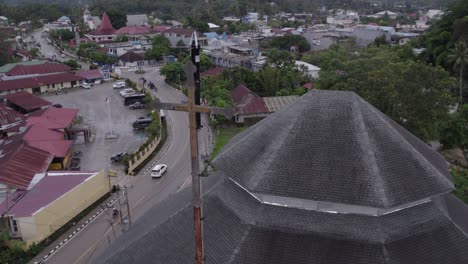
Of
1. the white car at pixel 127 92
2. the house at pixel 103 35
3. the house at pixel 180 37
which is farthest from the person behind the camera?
the house at pixel 103 35

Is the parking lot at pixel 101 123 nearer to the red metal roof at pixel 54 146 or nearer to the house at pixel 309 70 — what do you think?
the red metal roof at pixel 54 146

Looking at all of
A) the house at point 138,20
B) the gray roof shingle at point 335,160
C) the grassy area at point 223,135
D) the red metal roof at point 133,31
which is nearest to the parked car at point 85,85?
the grassy area at point 223,135

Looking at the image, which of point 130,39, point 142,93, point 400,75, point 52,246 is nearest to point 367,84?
point 400,75

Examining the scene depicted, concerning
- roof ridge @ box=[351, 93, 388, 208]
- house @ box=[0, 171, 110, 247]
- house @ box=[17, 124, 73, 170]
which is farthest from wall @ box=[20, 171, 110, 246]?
roof ridge @ box=[351, 93, 388, 208]

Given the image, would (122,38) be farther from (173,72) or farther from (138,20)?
(173,72)

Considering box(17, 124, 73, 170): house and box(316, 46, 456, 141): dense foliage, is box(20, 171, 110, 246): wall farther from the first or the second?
box(316, 46, 456, 141): dense foliage
